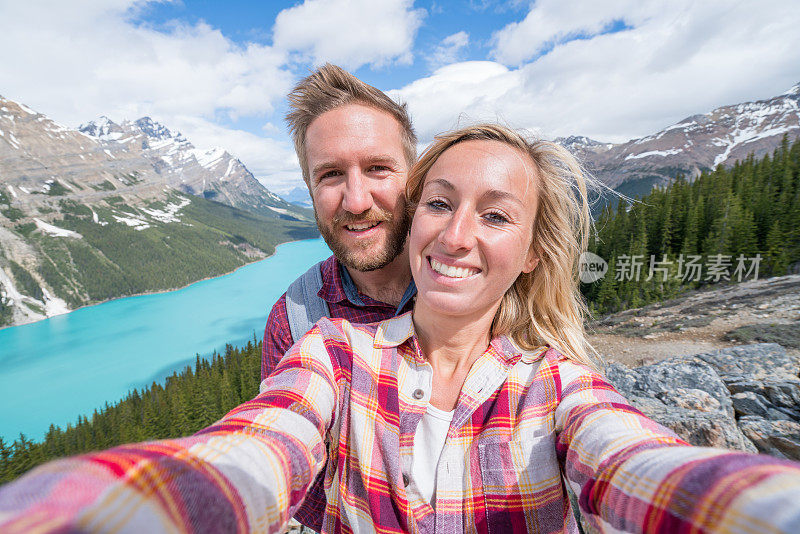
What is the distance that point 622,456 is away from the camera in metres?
1.44

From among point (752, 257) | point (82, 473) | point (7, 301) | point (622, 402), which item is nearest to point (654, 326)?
point (622, 402)

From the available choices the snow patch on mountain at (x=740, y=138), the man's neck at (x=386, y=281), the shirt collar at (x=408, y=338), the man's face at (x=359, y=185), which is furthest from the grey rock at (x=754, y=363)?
the snow patch on mountain at (x=740, y=138)

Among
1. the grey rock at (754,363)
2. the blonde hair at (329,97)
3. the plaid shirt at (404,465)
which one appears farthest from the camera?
the grey rock at (754,363)

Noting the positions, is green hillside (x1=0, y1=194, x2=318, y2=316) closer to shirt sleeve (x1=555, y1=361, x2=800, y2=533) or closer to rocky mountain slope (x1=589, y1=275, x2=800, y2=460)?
rocky mountain slope (x1=589, y1=275, x2=800, y2=460)

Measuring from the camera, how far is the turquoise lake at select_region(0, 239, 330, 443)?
2534 inches

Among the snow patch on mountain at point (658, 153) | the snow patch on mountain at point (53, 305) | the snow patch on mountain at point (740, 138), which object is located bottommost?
the snow patch on mountain at point (53, 305)

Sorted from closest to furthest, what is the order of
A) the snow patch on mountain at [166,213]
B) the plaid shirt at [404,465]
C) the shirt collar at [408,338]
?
the plaid shirt at [404,465] < the shirt collar at [408,338] < the snow patch on mountain at [166,213]

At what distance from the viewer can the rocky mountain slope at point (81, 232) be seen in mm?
114812

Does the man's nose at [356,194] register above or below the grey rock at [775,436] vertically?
above

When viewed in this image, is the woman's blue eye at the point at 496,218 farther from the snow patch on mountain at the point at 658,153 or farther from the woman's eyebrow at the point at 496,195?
the snow patch on mountain at the point at 658,153

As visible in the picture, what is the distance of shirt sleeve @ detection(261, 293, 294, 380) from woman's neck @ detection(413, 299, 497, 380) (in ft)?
4.62

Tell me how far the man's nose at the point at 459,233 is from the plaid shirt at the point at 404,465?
2.17ft

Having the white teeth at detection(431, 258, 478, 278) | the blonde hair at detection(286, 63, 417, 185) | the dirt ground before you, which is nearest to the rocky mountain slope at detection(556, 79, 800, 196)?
the dirt ground

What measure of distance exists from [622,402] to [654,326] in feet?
66.0
